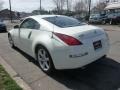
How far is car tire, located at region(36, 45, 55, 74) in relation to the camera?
499 centimetres

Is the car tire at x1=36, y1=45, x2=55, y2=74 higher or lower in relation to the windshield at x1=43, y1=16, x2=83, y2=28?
lower

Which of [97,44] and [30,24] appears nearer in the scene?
[97,44]

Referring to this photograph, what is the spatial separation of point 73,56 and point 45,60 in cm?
105

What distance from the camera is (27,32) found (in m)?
6.16

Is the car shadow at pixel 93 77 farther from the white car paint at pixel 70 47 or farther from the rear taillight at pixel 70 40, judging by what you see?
the rear taillight at pixel 70 40

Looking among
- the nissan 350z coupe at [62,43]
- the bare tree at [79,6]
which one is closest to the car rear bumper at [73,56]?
the nissan 350z coupe at [62,43]

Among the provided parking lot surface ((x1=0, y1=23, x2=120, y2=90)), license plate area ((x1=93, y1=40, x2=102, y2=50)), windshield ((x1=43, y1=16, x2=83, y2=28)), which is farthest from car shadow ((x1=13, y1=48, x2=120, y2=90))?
windshield ((x1=43, y1=16, x2=83, y2=28))

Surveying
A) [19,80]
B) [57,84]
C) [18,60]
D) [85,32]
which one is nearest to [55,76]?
[57,84]

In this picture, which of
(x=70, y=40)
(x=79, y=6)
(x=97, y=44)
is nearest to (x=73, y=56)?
(x=70, y=40)

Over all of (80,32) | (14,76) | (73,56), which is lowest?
(14,76)

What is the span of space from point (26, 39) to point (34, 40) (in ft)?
2.06

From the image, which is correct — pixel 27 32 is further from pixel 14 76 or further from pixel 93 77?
pixel 93 77

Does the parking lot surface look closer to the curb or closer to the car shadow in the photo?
the car shadow

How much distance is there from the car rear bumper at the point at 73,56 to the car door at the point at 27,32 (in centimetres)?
140
